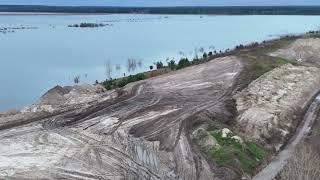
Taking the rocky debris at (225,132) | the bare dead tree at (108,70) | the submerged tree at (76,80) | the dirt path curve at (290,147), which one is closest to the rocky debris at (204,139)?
the rocky debris at (225,132)

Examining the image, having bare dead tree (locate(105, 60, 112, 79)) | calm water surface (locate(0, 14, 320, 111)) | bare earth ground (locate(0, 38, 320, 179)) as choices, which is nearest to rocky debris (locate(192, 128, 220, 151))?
bare earth ground (locate(0, 38, 320, 179))

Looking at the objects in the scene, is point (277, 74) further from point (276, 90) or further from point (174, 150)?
point (174, 150)

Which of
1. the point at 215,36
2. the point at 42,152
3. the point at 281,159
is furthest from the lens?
the point at 215,36

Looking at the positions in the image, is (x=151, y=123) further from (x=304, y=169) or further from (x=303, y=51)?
(x=303, y=51)

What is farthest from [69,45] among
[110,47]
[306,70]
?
[306,70]

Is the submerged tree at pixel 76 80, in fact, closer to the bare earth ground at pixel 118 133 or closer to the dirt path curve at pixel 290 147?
the bare earth ground at pixel 118 133

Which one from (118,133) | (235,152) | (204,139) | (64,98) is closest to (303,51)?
(64,98)
